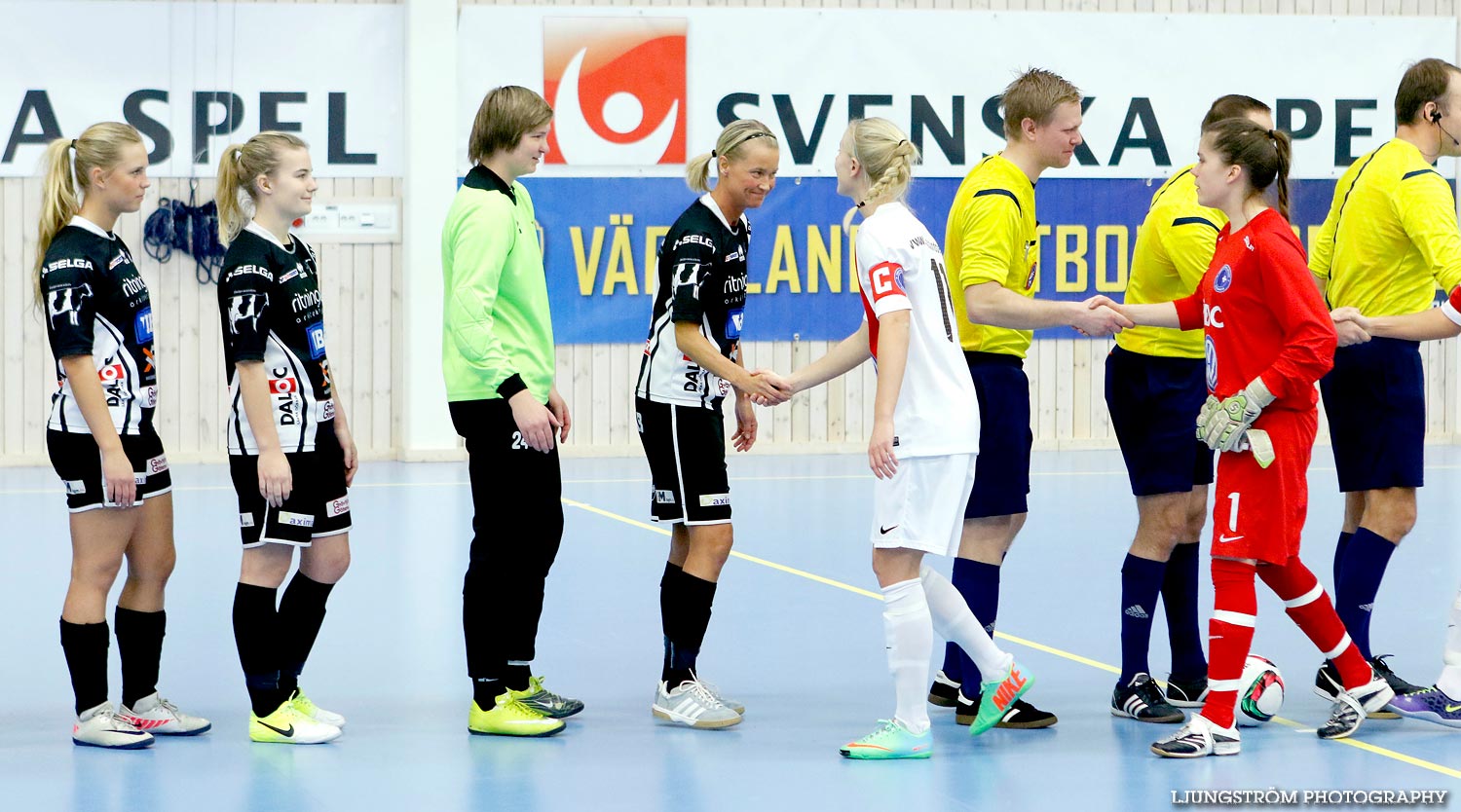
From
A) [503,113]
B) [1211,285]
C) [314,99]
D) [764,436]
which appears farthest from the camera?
[764,436]

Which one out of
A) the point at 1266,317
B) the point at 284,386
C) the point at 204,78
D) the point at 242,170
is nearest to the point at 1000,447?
the point at 1266,317

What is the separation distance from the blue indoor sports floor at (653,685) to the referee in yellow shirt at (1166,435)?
214mm

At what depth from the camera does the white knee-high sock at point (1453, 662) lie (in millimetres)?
3982

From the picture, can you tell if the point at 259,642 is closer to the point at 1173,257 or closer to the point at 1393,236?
the point at 1173,257

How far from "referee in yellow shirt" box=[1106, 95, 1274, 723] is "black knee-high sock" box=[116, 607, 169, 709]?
2.50 meters

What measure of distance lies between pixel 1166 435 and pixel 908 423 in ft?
2.79

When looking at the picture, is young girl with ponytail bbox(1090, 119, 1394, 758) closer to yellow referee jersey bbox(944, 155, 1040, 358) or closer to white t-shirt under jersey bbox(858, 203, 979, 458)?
yellow referee jersey bbox(944, 155, 1040, 358)

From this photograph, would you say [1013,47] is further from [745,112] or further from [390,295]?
[390,295]

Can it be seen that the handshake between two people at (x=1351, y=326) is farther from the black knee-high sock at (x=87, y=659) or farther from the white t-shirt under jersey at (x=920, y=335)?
the black knee-high sock at (x=87, y=659)

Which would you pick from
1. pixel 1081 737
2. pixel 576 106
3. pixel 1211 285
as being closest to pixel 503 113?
pixel 1211 285

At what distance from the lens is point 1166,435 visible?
4105 mm

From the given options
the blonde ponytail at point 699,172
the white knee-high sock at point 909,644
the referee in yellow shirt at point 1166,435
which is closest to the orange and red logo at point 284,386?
the blonde ponytail at point 699,172

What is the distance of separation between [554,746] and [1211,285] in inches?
76.5

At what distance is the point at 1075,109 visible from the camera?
4094 millimetres
